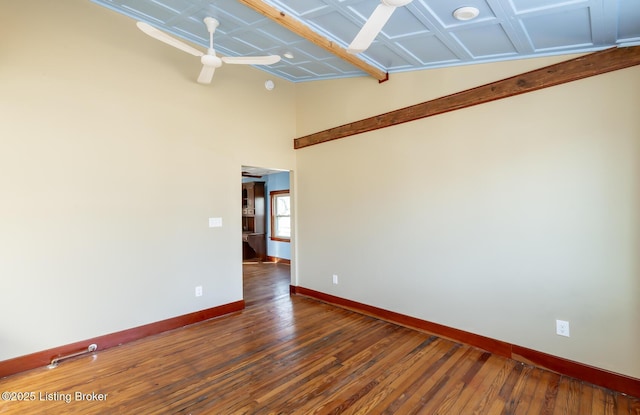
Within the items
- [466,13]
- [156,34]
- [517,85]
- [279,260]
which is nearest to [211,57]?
[156,34]

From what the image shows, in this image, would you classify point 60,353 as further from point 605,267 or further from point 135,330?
point 605,267

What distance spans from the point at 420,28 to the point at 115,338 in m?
4.32

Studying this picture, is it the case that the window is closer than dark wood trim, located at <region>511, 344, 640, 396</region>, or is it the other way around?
dark wood trim, located at <region>511, 344, 640, 396</region>

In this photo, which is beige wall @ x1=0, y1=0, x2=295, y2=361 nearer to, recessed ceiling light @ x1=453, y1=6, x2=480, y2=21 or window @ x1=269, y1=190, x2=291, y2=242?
recessed ceiling light @ x1=453, y1=6, x2=480, y2=21

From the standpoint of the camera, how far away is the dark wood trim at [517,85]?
2305 millimetres

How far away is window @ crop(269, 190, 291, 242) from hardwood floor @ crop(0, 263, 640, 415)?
4688 millimetres

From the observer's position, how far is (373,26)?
1938mm

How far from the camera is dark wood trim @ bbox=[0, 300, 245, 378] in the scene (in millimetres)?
2608

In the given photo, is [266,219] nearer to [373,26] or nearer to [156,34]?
[156,34]

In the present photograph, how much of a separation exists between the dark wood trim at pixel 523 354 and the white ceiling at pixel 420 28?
2.62 metres

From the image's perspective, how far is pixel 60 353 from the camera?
2.81m

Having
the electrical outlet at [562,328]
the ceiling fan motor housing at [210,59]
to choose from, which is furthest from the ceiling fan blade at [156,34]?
the electrical outlet at [562,328]

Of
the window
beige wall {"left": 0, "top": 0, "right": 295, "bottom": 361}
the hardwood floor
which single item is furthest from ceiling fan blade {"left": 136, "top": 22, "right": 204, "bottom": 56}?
the window

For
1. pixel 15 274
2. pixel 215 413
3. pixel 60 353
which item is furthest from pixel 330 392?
pixel 15 274
